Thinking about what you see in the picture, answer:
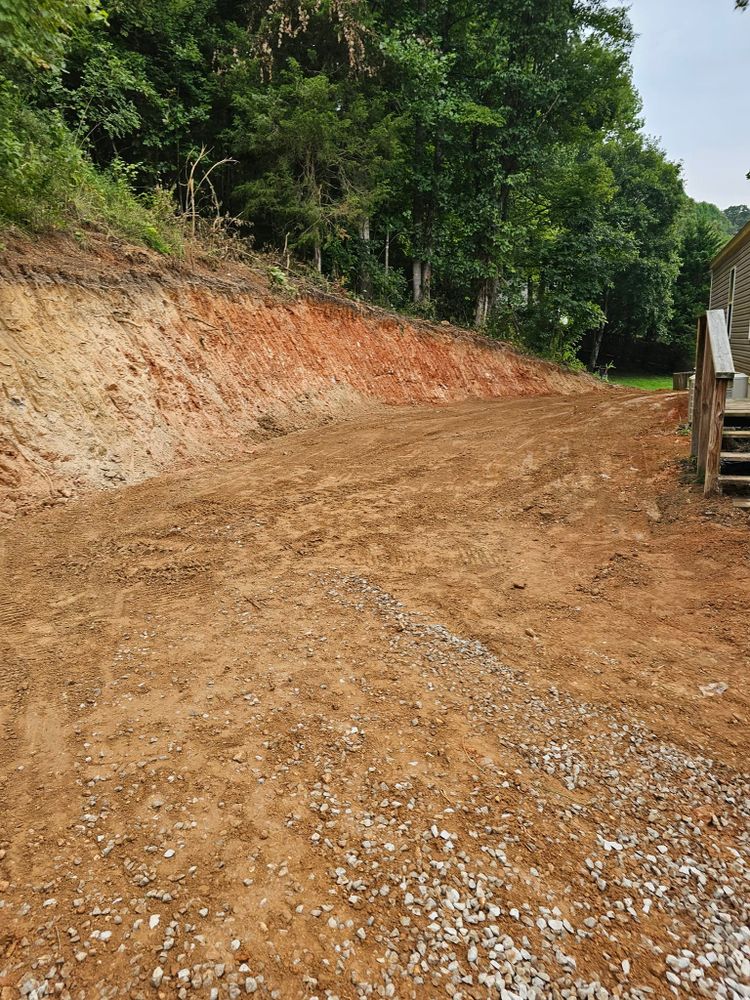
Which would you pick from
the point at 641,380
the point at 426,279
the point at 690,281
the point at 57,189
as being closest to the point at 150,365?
the point at 57,189

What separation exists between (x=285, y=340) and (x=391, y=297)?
5.64 meters

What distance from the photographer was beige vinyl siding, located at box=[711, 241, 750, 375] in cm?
999

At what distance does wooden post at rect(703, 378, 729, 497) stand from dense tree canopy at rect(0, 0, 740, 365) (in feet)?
25.3

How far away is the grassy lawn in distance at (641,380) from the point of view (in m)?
27.0

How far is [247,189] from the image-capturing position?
11852 mm

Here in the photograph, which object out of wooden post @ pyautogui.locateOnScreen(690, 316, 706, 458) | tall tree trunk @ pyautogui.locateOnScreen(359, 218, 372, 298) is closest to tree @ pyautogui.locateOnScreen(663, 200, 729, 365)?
tall tree trunk @ pyautogui.locateOnScreen(359, 218, 372, 298)

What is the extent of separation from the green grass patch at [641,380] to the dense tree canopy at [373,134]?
8.98m

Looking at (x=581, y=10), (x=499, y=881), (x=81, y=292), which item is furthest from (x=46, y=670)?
(x=581, y=10)

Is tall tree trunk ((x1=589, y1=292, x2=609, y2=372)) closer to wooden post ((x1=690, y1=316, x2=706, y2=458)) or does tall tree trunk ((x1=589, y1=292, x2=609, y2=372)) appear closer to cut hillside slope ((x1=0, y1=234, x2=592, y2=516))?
cut hillside slope ((x1=0, y1=234, x2=592, y2=516))

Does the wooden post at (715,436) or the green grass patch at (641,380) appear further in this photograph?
the green grass patch at (641,380)

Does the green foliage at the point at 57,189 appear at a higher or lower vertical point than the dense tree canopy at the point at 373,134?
lower

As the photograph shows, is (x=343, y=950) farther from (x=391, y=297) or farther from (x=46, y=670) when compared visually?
(x=391, y=297)

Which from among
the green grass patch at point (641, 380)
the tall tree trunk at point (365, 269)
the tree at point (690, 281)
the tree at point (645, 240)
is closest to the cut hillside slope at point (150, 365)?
the tall tree trunk at point (365, 269)

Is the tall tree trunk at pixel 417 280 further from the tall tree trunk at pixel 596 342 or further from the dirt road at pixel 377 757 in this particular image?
the tall tree trunk at pixel 596 342
